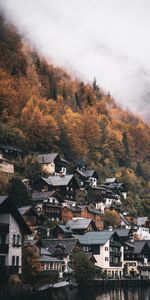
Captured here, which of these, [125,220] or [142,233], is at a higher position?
[125,220]

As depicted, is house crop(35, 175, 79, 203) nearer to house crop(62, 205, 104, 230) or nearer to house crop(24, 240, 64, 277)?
house crop(62, 205, 104, 230)

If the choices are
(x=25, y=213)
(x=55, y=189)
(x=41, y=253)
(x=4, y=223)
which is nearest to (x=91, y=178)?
(x=55, y=189)

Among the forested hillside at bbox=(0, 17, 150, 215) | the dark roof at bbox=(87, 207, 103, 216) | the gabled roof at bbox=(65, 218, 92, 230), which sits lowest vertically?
the gabled roof at bbox=(65, 218, 92, 230)

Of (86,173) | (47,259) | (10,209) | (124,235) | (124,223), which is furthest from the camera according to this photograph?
(86,173)

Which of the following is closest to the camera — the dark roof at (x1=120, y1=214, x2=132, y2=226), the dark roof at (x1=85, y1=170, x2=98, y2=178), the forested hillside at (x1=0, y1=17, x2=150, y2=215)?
the dark roof at (x1=120, y1=214, x2=132, y2=226)

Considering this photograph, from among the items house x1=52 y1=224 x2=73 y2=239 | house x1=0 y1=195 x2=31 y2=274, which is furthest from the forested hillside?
house x1=0 y1=195 x2=31 y2=274

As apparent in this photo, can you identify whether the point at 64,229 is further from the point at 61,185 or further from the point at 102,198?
the point at 102,198

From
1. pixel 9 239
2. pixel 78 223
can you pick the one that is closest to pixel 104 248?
pixel 78 223

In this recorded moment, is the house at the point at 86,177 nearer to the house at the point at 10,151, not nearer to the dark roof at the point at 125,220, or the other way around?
the dark roof at the point at 125,220
